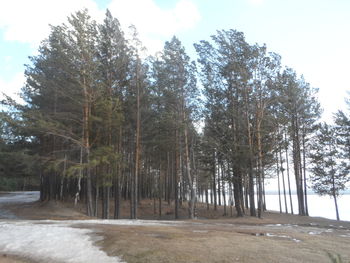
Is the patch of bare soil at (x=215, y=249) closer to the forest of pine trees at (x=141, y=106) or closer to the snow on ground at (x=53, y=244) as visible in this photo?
the snow on ground at (x=53, y=244)

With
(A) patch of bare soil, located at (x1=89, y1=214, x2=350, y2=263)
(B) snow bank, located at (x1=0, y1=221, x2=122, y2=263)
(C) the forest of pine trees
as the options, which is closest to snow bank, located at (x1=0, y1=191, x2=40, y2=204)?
(C) the forest of pine trees

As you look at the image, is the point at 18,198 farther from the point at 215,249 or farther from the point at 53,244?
the point at 215,249

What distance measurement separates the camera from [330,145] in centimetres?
2531

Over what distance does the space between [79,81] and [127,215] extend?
46.9 feet

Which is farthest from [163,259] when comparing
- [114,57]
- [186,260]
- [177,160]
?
[177,160]

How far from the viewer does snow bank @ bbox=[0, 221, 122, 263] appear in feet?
22.9

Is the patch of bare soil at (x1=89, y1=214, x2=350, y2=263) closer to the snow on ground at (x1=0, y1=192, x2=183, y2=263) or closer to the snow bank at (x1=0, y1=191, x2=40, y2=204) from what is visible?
the snow on ground at (x1=0, y1=192, x2=183, y2=263)

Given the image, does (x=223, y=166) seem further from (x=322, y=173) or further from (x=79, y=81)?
(x=79, y=81)

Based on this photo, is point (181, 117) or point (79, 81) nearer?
point (79, 81)

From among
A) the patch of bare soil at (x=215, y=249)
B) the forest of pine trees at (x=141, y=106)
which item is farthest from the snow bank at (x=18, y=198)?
the patch of bare soil at (x=215, y=249)

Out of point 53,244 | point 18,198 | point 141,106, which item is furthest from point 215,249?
point 18,198

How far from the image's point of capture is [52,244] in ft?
27.0

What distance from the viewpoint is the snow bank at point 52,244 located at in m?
6.98

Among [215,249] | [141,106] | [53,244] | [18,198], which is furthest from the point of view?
[18,198]
